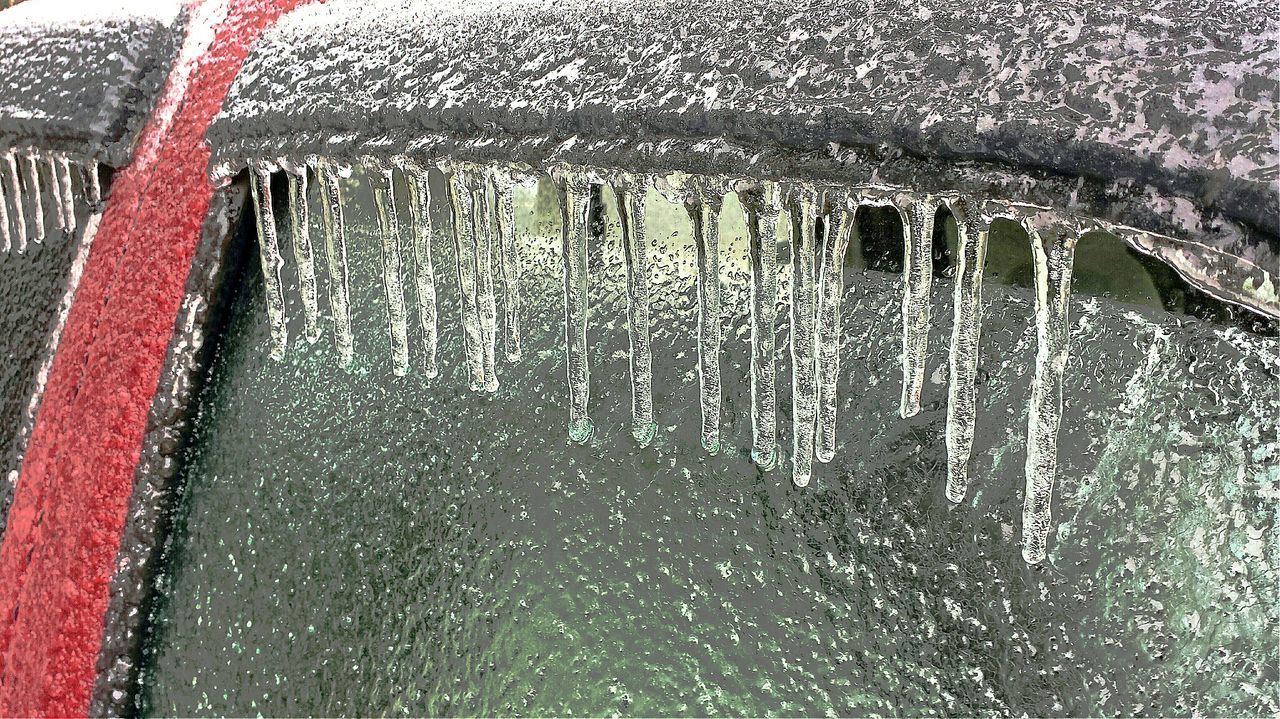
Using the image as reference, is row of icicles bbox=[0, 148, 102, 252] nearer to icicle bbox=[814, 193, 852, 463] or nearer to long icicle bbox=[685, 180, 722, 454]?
long icicle bbox=[685, 180, 722, 454]

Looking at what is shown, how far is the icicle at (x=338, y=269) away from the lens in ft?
3.81

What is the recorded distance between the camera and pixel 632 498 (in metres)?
0.99

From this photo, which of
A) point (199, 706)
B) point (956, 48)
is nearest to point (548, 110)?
point (956, 48)

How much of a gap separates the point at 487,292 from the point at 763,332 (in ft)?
1.03

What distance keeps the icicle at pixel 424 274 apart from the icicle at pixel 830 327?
0.44 meters

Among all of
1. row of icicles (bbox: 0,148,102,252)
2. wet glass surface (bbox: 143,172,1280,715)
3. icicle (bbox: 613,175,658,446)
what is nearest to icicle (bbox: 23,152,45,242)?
row of icicles (bbox: 0,148,102,252)

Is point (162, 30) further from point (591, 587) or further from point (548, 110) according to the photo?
point (591, 587)

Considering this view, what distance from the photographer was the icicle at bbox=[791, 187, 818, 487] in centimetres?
85

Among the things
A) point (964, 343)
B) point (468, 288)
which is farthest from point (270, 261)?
point (964, 343)

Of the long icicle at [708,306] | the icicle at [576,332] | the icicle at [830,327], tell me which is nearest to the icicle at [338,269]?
the icicle at [576,332]

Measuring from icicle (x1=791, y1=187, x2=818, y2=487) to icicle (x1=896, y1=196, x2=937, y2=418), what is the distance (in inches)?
3.0

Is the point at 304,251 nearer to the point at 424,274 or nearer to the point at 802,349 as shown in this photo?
the point at 424,274

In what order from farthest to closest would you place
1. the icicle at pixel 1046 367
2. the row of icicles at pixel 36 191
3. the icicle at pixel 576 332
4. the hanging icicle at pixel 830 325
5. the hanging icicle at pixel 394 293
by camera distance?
the row of icicles at pixel 36 191
the hanging icicle at pixel 394 293
the icicle at pixel 576 332
the hanging icicle at pixel 830 325
the icicle at pixel 1046 367

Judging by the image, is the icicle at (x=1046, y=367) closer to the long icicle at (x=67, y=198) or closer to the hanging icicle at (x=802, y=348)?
the hanging icicle at (x=802, y=348)
